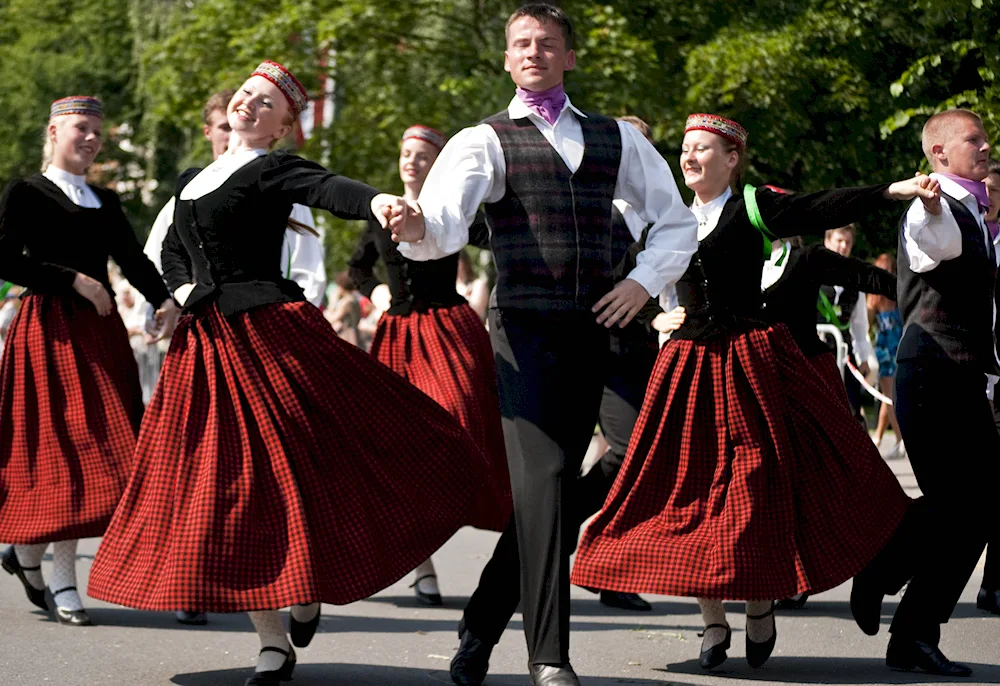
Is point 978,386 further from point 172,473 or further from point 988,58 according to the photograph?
point 988,58

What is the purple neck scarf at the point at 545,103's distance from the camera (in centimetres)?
525

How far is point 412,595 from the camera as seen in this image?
830cm

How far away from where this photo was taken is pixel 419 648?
21.4 feet

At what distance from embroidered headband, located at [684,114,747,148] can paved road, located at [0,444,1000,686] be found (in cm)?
187

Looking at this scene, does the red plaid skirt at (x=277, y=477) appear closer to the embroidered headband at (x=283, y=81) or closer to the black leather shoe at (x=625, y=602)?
the embroidered headband at (x=283, y=81)

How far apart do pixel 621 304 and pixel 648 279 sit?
0.14 metres

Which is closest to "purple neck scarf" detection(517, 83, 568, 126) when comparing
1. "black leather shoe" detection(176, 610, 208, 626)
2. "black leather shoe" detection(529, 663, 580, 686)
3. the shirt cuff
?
the shirt cuff

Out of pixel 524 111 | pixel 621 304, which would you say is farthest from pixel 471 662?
pixel 524 111

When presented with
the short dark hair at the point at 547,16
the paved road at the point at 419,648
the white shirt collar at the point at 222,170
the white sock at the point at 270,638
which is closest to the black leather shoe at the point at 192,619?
the paved road at the point at 419,648

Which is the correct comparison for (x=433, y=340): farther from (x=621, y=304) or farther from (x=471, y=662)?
(x=621, y=304)

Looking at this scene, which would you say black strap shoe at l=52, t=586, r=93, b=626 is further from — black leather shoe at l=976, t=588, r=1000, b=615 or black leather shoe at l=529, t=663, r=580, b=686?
black leather shoe at l=976, t=588, r=1000, b=615

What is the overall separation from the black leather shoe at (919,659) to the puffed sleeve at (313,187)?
2377 millimetres

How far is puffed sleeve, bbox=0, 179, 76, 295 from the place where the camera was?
7070 millimetres

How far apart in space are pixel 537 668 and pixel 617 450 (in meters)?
1.82
